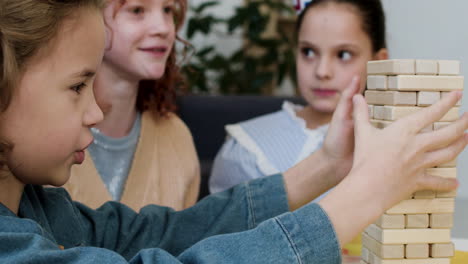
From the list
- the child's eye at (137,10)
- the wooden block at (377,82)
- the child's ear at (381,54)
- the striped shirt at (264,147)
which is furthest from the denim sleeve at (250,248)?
the child's ear at (381,54)

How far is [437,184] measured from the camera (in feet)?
2.54

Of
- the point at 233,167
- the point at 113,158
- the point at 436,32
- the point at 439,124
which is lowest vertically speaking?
the point at 233,167

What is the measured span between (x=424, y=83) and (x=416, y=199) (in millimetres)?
159

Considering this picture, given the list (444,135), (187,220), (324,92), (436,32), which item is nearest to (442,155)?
(444,135)

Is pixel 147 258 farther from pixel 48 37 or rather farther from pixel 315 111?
pixel 315 111

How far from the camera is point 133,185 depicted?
160 centimetres

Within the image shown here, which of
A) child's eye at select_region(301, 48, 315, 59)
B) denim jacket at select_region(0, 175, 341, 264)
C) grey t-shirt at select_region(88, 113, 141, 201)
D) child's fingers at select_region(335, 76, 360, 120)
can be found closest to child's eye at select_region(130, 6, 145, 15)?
grey t-shirt at select_region(88, 113, 141, 201)

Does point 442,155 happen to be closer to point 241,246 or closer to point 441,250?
point 441,250

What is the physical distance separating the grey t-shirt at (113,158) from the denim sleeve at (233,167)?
373mm

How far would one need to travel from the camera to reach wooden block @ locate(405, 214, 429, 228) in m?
0.78

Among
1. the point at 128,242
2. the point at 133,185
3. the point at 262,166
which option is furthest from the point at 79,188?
the point at 262,166

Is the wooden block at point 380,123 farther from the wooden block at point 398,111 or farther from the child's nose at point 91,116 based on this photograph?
the child's nose at point 91,116

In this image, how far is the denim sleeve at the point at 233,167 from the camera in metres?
1.82

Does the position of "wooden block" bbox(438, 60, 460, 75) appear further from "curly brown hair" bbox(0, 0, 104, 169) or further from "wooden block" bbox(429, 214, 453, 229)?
"curly brown hair" bbox(0, 0, 104, 169)
